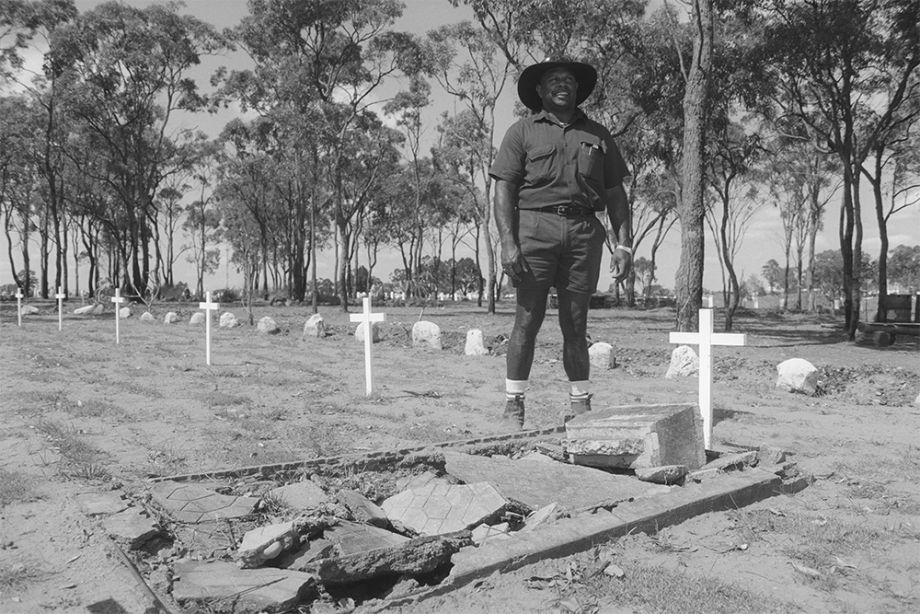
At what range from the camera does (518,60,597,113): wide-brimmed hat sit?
4543 millimetres

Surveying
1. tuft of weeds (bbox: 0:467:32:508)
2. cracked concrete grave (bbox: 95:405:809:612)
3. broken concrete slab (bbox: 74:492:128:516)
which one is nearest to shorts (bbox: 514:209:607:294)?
cracked concrete grave (bbox: 95:405:809:612)

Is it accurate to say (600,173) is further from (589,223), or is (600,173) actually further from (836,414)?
(836,414)

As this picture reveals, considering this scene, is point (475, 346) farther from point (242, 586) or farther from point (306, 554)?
point (242, 586)

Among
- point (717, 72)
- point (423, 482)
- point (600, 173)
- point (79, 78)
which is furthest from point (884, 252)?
point (79, 78)

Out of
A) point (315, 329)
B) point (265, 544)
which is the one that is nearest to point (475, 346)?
point (315, 329)

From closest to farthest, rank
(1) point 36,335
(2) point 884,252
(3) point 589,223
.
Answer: (3) point 589,223 → (1) point 36,335 → (2) point 884,252

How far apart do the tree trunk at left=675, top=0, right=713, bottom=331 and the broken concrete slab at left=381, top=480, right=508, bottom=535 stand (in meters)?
10.7

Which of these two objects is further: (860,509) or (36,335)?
(36,335)

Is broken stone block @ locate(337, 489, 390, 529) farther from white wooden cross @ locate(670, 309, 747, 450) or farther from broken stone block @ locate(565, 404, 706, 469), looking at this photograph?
white wooden cross @ locate(670, 309, 747, 450)

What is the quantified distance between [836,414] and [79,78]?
32.8m

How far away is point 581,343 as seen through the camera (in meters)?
4.64

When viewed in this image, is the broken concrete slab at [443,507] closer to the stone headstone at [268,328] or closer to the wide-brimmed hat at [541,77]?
the wide-brimmed hat at [541,77]

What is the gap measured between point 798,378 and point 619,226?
491 centimetres

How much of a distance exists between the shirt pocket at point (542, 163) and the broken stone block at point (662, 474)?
6.18 ft
